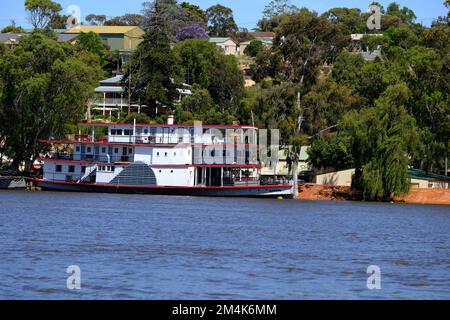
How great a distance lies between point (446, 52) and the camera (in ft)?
301

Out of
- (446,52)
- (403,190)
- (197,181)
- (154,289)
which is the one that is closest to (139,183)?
(197,181)

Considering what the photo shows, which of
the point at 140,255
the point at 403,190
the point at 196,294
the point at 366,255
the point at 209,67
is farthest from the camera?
the point at 209,67

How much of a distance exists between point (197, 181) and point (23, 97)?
17.6 meters

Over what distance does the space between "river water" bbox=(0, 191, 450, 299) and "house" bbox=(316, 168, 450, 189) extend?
19.5 metres

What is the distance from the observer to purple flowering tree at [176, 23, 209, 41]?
535 ft

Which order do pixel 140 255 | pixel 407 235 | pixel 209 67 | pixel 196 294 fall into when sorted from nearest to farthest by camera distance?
1. pixel 196 294
2. pixel 140 255
3. pixel 407 235
4. pixel 209 67

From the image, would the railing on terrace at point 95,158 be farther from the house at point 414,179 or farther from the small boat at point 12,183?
the house at point 414,179

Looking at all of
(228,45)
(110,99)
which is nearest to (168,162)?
(110,99)

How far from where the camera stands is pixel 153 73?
11556 centimetres

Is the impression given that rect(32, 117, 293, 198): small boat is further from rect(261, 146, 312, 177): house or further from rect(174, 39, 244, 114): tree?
rect(174, 39, 244, 114): tree

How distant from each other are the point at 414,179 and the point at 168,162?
20.6 m

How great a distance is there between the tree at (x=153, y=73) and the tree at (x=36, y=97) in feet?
56.6

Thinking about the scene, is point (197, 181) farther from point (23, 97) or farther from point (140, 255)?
point (140, 255)
